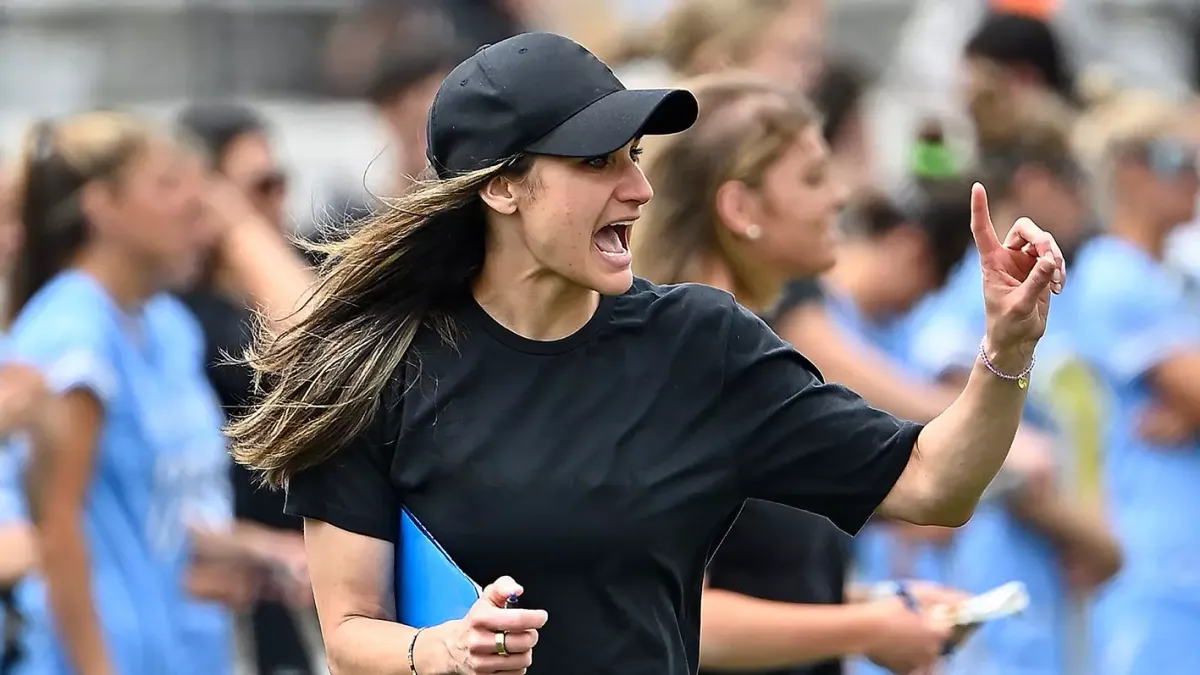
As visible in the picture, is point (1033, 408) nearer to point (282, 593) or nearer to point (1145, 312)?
point (1145, 312)

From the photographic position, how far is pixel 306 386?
3506mm

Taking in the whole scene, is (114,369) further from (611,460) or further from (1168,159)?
(1168,159)

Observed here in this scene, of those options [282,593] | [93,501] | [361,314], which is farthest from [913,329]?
[361,314]

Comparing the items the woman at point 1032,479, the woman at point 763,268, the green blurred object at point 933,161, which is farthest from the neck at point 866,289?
the woman at point 763,268

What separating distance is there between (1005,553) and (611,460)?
166 inches

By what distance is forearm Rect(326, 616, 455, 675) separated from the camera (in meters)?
3.21

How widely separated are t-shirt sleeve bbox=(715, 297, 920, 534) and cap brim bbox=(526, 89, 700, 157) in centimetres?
40

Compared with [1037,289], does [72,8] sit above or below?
below

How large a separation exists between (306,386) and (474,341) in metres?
0.28

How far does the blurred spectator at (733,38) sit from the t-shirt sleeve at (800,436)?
3271 mm

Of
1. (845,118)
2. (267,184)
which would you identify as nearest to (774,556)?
(267,184)

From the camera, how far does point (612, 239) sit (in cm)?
345

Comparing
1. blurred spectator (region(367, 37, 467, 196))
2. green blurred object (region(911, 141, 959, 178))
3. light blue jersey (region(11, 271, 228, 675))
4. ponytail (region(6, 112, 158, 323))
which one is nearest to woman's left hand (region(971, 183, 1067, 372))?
light blue jersey (region(11, 271, 228, 675))

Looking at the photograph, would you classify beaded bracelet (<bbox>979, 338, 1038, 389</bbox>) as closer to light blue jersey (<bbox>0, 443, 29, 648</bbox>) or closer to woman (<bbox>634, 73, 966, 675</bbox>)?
woman (<bbox>634, 73, 966, 675</bbox>)
